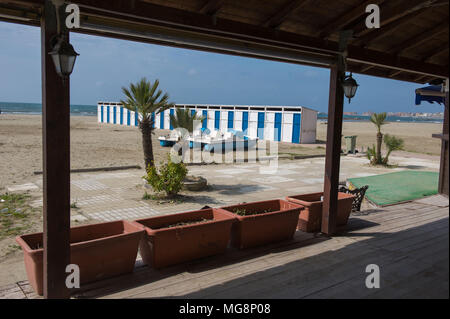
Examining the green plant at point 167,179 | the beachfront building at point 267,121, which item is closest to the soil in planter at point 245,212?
the green plant at point 167,179

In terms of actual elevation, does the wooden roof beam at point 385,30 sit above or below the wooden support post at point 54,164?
above

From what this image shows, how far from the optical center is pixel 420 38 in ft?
17.7

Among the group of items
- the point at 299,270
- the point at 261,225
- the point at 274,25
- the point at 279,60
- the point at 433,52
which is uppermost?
the point at 433,52

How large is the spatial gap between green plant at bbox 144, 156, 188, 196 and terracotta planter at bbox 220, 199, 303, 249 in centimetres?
468

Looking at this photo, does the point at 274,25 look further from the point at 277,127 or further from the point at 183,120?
the point at 277,127

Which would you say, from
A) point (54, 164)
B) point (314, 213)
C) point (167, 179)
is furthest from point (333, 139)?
Result: point (167, 179)

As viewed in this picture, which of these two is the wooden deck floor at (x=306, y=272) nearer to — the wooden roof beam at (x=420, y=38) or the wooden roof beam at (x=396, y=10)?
the wooden roof beam at (x=396, y=10)

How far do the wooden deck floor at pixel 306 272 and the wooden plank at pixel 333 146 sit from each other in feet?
1.00

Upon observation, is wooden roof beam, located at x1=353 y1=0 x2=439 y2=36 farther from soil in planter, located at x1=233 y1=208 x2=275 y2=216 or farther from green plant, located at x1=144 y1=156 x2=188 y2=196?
green plant, located at x1=144 y1=156 x2=188 y2=196

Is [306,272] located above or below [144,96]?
below

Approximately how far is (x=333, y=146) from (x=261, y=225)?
4.94 feet

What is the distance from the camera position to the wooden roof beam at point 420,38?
201 inches

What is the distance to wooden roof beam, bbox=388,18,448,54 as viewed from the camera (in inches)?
201

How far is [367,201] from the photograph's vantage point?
8.51 metres
